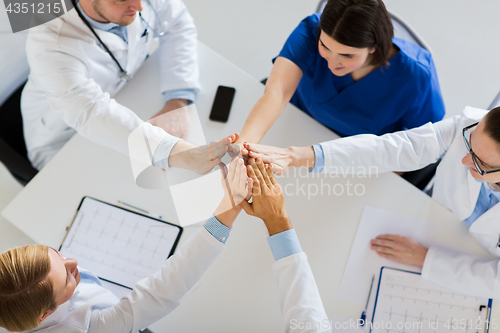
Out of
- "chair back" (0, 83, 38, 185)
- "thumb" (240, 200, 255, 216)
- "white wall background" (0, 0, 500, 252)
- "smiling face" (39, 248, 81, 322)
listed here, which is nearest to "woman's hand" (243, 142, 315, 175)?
"thumb" (240, 200, 255, 216)

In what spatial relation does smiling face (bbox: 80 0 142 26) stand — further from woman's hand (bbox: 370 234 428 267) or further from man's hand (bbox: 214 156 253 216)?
woman's hand (bbox: 370 234 428 267)

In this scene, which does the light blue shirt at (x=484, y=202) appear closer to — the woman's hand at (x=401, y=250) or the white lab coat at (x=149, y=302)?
the woman's hand at (x=401, y=250)

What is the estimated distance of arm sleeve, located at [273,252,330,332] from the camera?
0.82 m

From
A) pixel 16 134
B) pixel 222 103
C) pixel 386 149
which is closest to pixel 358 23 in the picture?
pixel 386 149

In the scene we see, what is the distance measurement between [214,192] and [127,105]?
1.57ft

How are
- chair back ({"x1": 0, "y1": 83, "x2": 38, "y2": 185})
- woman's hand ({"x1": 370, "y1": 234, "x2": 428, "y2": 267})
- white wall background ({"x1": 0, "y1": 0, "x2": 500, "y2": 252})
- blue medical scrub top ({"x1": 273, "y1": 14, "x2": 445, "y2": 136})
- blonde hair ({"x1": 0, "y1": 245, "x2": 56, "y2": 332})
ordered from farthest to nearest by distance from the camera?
white wall background ({"x1": 0, "y1": 0, "x2": 500, "y2": 252}) → chair back ({"x1": 0, "y1": 83, "x2": 38, "y2": 185}) → blue medical scrub top ({"x1": 273, "y1": 14, "x2": 445, "y2": 136}) → woman's hand ({"x1": 370, "y1": 234, "x2": 428, "y2": 267}) → blonde hair ({"x1": 0, "y1": 245, "x2": 56, "y2": 332})

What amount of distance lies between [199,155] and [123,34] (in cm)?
51

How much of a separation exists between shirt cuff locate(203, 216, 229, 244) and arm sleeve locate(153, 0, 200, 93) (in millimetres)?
487

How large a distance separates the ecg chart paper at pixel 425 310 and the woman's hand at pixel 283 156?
415 millimetres

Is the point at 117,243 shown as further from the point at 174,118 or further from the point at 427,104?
the point at 427,104

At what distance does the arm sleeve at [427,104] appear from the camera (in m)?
1.12

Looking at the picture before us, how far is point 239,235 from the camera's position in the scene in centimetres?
104

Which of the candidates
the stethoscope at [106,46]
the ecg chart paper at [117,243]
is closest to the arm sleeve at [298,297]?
the ecg chart paper at [117,243]

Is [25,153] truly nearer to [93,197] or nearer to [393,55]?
[93,197]
